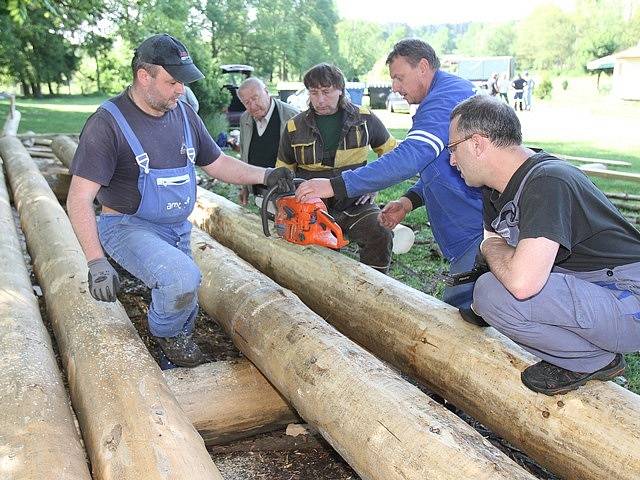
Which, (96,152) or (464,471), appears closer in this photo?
(464,471)

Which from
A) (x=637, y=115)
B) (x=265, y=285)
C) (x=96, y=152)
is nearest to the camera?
(x=96, y=152)

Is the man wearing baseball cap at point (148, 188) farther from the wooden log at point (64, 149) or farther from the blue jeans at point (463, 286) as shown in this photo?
the wooden log at point (64, 149)

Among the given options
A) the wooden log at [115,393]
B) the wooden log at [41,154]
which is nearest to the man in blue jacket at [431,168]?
the wooden log at [115,393]

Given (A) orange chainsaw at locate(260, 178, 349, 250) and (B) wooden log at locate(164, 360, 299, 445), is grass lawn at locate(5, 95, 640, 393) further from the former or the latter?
(B) wooden log at locate(164, 360, 299, 445)

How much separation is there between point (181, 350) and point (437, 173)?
189 centimetres

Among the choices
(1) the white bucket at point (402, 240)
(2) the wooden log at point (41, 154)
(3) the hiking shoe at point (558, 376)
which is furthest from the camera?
(2) the wooden log at point (41, 154)

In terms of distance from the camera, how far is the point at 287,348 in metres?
3.03

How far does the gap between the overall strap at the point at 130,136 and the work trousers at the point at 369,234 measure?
2184mm

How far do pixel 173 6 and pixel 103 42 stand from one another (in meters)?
5.71

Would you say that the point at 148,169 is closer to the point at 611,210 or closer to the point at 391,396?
the point at 391,396

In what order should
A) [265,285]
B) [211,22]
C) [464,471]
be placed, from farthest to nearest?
[211,22] → [265,285] → [464,471]

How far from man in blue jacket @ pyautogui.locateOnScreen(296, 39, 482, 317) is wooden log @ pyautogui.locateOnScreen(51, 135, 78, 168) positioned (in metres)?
6.19

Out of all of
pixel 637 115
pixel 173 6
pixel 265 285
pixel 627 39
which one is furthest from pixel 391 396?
pixel 627 39

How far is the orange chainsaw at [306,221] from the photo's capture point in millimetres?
4035
